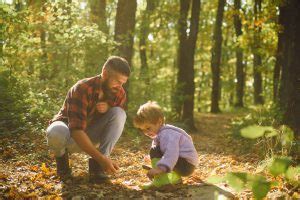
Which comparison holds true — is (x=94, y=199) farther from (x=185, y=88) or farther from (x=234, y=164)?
A: (x=185, y=88)

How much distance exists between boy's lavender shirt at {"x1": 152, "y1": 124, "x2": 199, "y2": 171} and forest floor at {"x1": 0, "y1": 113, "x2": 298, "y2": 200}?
1.06ft

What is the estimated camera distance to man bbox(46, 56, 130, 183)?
13.9 ft

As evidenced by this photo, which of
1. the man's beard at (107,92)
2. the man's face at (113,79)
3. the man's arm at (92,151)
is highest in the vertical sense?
the man's face at (113,79)

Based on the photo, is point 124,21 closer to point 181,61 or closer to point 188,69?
point 188,69

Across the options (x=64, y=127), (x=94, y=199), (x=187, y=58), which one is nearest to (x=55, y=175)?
(x=64, y=127)

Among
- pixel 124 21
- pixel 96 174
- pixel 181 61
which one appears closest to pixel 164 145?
pixel 96 174

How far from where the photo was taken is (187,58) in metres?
11.5

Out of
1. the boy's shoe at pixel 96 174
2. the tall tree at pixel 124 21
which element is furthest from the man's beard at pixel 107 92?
the tall tree at pixel 124 21

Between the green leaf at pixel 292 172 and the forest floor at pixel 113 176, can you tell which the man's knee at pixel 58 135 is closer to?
the forest floor at pixel 113 176

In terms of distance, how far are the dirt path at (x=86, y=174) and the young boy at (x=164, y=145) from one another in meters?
0.25

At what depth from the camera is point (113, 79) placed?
14.5ft

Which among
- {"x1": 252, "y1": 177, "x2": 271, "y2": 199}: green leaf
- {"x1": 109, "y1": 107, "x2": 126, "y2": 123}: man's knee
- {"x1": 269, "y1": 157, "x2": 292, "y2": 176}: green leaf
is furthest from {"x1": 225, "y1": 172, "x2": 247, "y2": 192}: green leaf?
{"x1": 109, "y1": 107, "x2": 126, "y2": 123}: man's knee

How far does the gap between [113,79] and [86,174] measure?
4.57 ft

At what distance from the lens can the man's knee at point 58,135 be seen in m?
4.42
